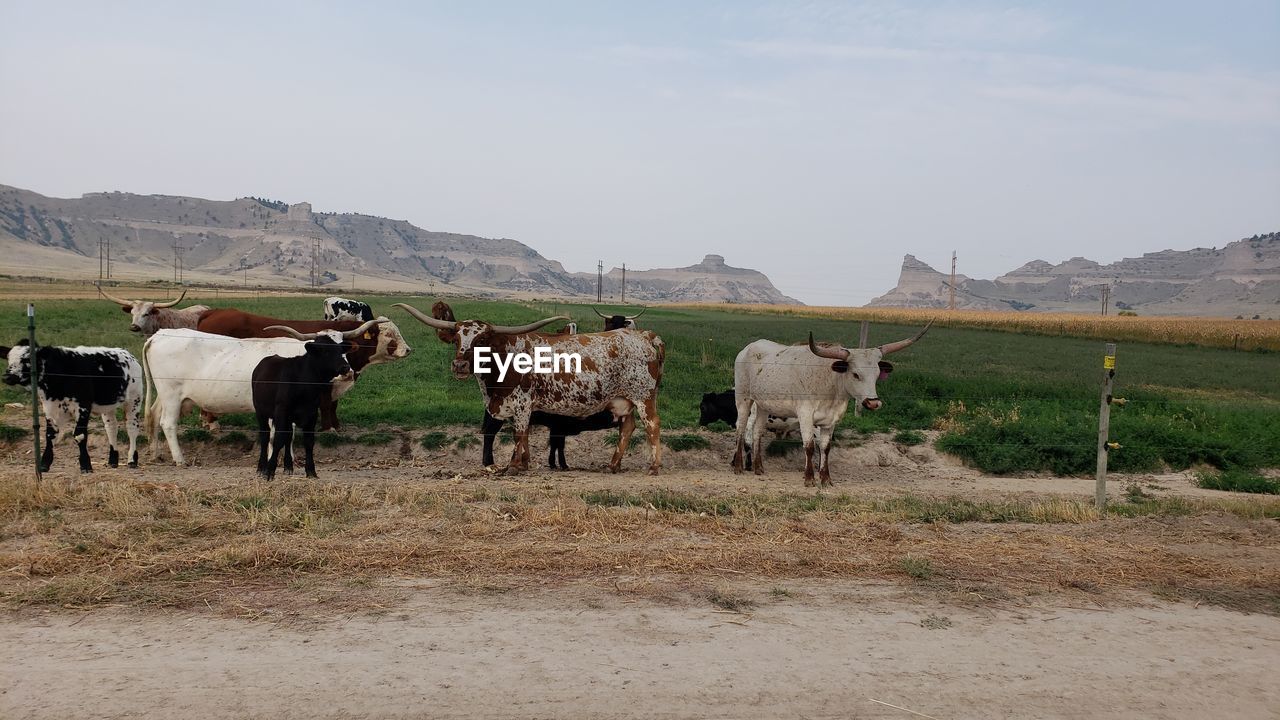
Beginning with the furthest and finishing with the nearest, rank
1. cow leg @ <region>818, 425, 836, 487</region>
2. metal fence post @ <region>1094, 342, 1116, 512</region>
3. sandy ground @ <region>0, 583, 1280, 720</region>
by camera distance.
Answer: cow leg @ <region>818, 425, 836, 487</region>, metal fence post @ <region>1094, 342, 1116, 512</region>, sandy ground @ <region>0, 583, 1280, 720</region>

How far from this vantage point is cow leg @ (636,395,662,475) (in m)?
11.1

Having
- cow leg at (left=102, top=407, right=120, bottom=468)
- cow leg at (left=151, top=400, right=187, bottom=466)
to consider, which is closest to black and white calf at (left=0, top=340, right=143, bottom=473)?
cow leg at (left=102, top=407, right=120, bottom=468)

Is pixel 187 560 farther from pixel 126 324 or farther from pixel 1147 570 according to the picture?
pixel 126 324

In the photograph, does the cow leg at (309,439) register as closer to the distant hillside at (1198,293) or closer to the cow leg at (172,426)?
the cow leg at (172,426)

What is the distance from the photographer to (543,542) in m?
7.02

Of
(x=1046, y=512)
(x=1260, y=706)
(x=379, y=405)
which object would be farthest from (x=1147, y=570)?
(x=379, y=405)

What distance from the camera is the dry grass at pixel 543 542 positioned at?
5.98 metres

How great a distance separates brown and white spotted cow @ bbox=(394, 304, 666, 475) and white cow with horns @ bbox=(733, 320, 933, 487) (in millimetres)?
1409

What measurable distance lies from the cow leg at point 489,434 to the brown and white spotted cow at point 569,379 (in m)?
0.30

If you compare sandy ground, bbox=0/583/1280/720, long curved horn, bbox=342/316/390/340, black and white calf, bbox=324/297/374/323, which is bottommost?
sandy ground, bbox=0/583/1280/720

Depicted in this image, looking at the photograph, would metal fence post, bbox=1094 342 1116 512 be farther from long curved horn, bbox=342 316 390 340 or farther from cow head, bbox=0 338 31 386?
cow head, bbox=0 338 31 386

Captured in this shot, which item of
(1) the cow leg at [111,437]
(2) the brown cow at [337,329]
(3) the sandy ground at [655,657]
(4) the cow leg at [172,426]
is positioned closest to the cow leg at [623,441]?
(2) the brown cow at [337,329]

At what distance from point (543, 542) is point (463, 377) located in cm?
429

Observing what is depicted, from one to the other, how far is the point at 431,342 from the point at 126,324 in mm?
9072
